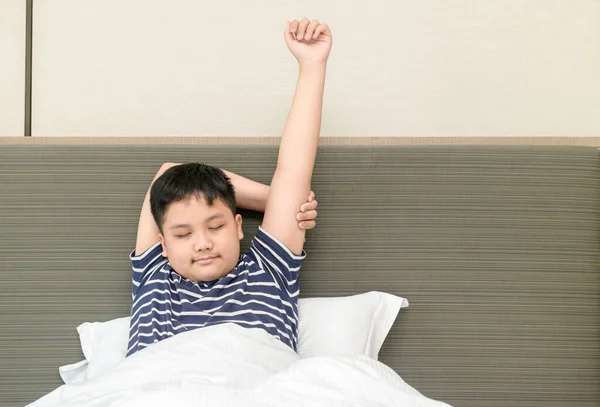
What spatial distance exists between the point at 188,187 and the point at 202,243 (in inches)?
4.8

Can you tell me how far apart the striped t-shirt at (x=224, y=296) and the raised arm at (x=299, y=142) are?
40mm

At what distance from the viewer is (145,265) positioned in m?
A: 1.44

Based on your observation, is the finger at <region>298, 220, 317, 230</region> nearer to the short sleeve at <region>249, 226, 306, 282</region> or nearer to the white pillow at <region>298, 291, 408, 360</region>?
the short sleeve at <region>249, 226, 306, 282</region>
